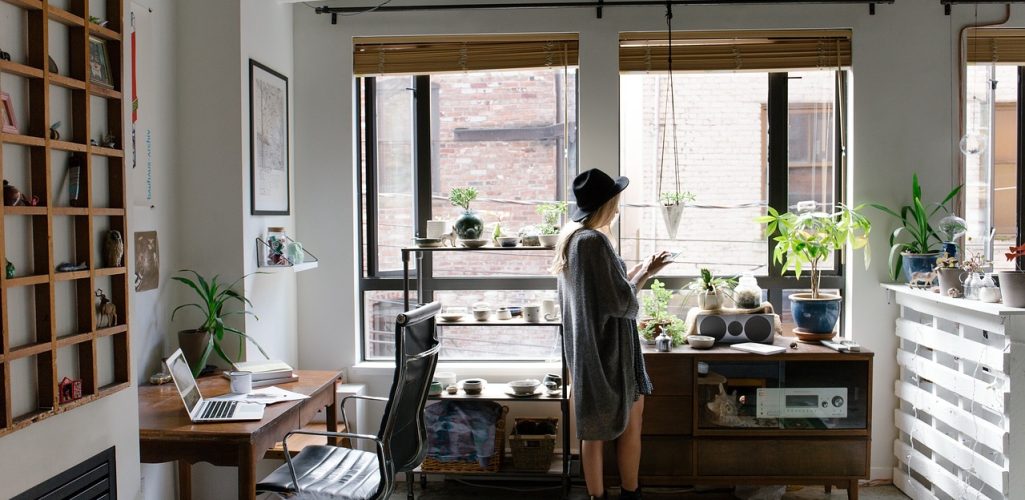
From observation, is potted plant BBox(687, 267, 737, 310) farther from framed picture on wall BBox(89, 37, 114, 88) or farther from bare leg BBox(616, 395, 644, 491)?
framed picture on wall BBox(89, 37, 114, 88)

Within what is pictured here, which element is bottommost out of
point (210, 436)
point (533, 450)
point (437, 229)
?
point (533, 450)

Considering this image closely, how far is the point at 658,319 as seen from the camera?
402 centimetres

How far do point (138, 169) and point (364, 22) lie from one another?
5.01ft

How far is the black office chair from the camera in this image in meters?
2.78

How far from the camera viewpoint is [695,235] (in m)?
4.45

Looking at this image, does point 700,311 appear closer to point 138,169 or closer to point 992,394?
point 992,394

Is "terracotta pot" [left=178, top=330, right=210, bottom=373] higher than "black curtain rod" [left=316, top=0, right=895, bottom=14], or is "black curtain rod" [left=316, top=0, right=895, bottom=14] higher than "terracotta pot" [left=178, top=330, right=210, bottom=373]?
"black curtain rod" [left=316, top=0, right=895, bottom=14]

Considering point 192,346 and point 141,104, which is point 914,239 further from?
point 141,104

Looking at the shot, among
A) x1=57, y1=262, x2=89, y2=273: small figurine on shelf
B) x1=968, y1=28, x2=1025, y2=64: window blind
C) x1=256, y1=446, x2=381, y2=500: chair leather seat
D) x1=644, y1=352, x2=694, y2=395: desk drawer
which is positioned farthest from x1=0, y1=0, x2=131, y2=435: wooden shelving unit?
x1=968, y1=28, x2=1025, y2=64: window blind

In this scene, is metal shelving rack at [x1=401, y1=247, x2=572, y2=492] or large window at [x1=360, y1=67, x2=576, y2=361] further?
large window at [x1=360, y1=67, x2=576, y2=361]

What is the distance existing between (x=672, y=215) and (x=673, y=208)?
4 cm

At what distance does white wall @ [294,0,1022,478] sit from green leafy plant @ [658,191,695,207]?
12.1 inches

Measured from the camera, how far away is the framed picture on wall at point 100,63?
230 cm

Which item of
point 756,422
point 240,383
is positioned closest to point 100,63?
point 240,383
